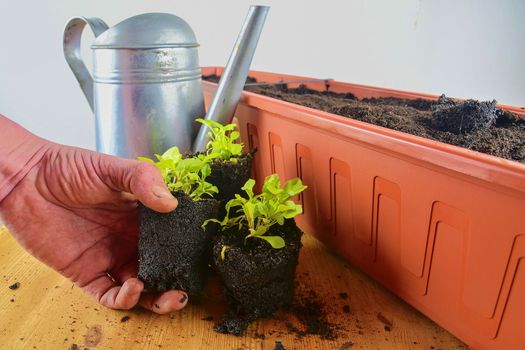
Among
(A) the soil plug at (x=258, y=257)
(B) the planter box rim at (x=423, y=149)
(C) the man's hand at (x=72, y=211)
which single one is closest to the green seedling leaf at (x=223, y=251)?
(A) the soil plug at (x=258, y=257)

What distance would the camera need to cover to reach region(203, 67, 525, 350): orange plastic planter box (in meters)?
0.36

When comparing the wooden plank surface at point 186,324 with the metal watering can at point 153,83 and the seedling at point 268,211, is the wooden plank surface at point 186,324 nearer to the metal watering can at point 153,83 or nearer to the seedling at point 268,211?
the seedling at point 268,211

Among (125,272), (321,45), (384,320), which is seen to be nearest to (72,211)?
(125,272)

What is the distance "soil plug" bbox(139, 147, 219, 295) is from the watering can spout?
0.23 metres

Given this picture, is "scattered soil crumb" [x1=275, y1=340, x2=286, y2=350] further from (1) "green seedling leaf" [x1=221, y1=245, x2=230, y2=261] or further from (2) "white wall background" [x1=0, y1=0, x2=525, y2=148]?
(2) "white wall background" [x1=0, y1=0, x2=525, y2=148]

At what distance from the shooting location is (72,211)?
58 cm

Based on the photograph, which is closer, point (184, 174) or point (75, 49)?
point (184, 174)

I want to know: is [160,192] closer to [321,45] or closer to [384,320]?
[384,320]

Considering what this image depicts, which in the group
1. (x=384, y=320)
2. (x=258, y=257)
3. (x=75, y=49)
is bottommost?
(x=384, y=320)

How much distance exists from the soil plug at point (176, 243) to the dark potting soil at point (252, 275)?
0.03 m

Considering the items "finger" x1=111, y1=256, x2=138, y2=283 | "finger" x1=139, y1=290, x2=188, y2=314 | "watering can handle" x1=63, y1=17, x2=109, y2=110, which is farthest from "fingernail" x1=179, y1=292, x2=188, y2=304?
"watering can handle" x1=63, y1=17, x2=109, y2=110

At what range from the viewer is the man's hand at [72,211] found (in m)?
0.53

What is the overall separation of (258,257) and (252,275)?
0.07ft

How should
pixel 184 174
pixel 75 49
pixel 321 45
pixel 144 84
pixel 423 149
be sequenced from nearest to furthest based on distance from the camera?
1. pixel 423 149
2. pixel 184 174
3. pixel 144 84
4. pixel 75 49
5. pixel 321 45
